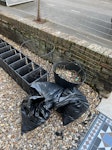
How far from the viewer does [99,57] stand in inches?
95.1

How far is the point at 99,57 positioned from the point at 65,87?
72cm

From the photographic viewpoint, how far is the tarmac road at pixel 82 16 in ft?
17.6

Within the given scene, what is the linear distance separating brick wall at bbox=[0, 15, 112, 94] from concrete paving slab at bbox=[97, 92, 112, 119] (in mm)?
179

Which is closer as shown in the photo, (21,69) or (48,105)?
(48,105)

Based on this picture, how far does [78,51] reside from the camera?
264cm

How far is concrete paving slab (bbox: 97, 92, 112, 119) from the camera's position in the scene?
2496 mm

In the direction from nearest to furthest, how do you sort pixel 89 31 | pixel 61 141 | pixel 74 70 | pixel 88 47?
pixel 61 141
pixel 88 47
pixel 74 70
pixel 89 31

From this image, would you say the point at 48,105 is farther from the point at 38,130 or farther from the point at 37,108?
the point at 38,130

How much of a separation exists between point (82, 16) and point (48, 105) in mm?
5811

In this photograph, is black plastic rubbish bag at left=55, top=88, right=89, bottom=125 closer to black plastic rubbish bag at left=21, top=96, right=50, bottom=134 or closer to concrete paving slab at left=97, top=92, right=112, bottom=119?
black plastic rubbish bag at left=21, top=96, right=50, bottom=134

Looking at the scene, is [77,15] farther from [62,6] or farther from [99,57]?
[99,57]

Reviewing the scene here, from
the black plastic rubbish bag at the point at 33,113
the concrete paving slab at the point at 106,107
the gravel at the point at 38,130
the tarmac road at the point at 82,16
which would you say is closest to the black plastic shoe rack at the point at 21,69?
the gravel at the point at 38,130

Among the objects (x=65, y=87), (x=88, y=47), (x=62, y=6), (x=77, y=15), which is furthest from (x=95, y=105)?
(x=62, y=6)

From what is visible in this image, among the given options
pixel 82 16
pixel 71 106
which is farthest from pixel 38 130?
pixel 82 16
